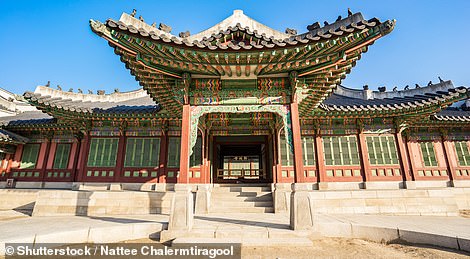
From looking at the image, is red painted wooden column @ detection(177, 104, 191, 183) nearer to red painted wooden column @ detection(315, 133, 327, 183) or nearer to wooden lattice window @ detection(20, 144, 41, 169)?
red painted wooden column @ detection(315, 133, 327, 183)

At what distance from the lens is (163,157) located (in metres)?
12.4

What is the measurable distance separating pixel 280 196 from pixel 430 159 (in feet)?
36.6

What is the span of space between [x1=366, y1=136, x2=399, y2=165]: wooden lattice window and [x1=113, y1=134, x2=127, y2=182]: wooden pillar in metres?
14.5

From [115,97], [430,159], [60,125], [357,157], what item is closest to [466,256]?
[357,157]

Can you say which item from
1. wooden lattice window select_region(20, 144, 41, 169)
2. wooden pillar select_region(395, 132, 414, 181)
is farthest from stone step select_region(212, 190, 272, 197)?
wooden lattice window select_region(20, 144, 41, 169)

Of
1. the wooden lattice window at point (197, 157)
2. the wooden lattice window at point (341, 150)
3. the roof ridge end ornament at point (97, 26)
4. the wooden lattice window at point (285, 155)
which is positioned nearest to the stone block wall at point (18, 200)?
the wooden lattice window at point (197, 157)

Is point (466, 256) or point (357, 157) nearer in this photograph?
point (466, 256)

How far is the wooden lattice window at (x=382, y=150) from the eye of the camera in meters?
12.2

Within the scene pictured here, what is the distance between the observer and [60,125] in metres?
13.5

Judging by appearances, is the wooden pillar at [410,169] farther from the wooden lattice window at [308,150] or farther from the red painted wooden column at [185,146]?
the red painted wooden column at [185,146]

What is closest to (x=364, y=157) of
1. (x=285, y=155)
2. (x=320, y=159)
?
(x=320, y=159)

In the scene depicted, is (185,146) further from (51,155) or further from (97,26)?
(51,155)

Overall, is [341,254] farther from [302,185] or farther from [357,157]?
[357,157]

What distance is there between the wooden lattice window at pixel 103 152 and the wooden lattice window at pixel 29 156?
15.7 ft
